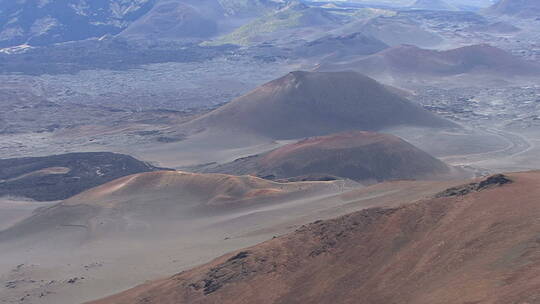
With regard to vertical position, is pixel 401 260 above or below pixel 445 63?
above

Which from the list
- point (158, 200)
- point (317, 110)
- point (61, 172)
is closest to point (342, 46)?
point (317, 110)

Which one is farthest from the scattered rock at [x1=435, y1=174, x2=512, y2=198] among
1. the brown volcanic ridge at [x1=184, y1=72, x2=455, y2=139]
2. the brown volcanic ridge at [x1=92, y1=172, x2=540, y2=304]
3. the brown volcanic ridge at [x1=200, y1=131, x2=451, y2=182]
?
the brown volcanic ridge at [x1=184, y1=72, x2=455, y2=139]

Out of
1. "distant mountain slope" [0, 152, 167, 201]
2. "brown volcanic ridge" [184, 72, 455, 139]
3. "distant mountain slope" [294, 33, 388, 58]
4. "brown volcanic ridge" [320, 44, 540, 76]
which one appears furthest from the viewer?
"distant mountain slope" [294, 33, 388, 58]

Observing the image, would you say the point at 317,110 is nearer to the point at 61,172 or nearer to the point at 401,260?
the point at 61,172

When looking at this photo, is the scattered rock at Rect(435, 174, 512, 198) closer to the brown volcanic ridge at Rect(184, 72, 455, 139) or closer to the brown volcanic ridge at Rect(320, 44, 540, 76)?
the brown volcanic ridge at Rect(184, 72, 455, 139)

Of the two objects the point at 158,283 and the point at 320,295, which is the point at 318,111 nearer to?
the point at 158,283

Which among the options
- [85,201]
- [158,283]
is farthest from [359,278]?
[85,201]
